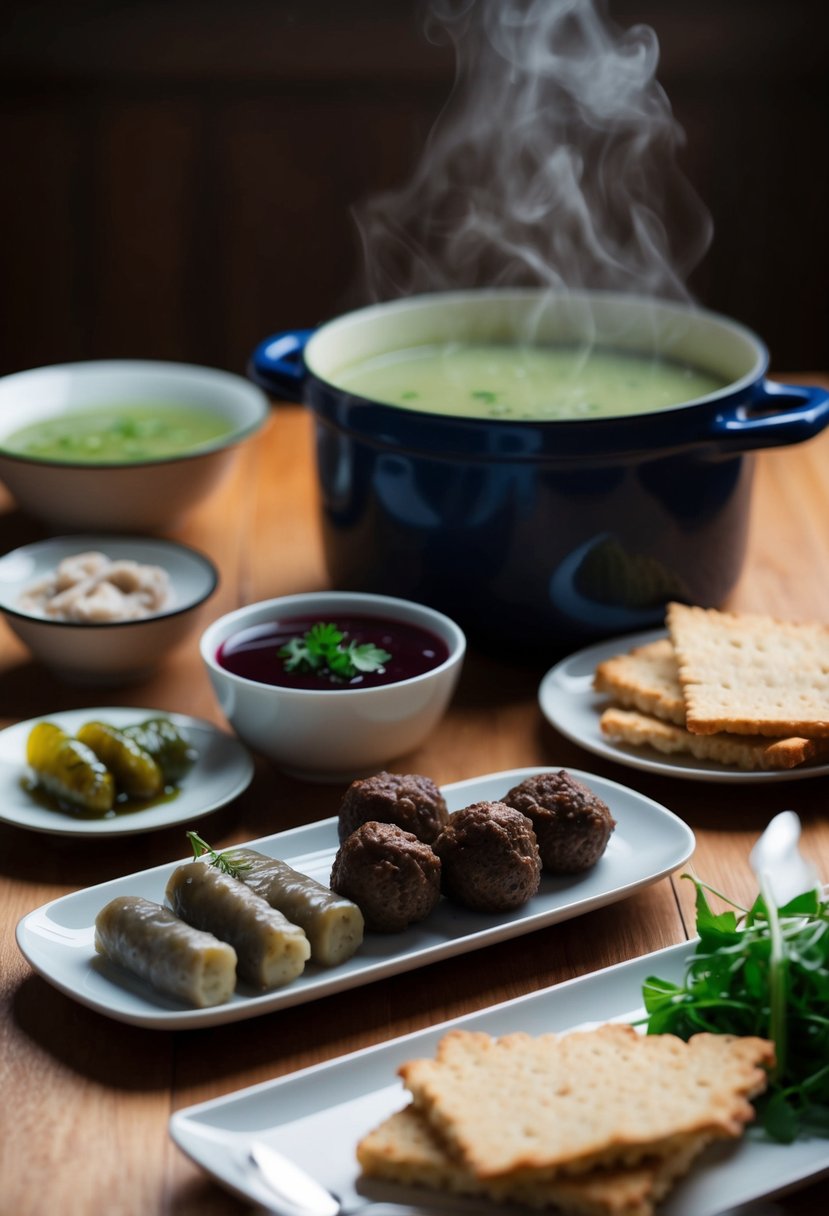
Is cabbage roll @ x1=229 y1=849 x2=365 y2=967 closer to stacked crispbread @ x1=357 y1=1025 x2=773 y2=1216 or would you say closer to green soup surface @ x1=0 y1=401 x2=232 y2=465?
stacked crispbread @ x1=357 y1=1025 x2=773 y2=1216

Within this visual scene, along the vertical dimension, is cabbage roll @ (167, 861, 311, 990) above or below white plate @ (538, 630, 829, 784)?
above

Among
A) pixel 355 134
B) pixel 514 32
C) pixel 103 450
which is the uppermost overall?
pixel 514 32

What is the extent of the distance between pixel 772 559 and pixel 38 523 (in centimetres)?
141

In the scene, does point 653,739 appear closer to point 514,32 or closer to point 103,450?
point 103,450

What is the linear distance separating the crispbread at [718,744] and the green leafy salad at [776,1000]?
0.42 m

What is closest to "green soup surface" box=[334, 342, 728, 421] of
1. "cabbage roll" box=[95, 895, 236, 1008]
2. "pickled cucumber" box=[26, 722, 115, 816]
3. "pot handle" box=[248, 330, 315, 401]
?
"pot handle" box=[248, 330, 315, 401]

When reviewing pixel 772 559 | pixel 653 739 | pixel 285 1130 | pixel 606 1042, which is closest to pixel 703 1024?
pixel 606 1042

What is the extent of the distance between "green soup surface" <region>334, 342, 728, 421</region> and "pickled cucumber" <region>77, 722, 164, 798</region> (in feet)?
2.36

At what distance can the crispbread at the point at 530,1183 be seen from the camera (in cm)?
113

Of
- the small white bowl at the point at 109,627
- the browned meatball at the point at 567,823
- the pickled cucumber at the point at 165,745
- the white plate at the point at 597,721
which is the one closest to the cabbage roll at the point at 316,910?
the browned meatball at the point at 567,823

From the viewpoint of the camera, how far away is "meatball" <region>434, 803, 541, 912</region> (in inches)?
61.1

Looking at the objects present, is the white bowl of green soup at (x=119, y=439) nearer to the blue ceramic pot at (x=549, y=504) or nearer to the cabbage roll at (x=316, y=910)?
the blue ceramic pot at (x=549, y=504)

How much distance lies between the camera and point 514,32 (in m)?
2.82

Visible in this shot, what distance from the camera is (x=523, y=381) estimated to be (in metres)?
2.45
